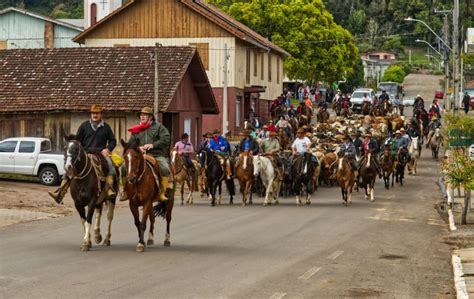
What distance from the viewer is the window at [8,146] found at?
133ft

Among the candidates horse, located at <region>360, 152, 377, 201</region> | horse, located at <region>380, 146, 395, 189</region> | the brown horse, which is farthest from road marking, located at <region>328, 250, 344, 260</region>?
horse, located at <region>380, 146, 395, 189</region>

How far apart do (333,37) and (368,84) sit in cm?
4436

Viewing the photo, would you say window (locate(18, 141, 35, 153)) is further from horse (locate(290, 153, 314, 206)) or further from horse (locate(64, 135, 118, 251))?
horse (locate(64, 135, 118, 251))

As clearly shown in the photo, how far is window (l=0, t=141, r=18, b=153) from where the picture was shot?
1598 inches

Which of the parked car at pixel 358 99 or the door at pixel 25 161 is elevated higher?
the parked car at pixel 358 99

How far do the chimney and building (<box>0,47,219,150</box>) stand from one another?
1244 inches

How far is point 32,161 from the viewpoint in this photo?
4009 centimetres

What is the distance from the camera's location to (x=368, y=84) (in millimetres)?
144250

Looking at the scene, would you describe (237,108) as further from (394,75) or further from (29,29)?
(394,75)

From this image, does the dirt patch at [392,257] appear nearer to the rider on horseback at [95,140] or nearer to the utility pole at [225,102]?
the rider on horseback at [95,140]

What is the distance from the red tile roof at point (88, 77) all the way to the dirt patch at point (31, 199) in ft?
23.8

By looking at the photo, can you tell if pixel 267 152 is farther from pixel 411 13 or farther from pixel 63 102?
pixel 411 13

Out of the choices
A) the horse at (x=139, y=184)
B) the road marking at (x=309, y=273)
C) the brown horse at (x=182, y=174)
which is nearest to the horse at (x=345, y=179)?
the brown horse at (x=182, y=174)

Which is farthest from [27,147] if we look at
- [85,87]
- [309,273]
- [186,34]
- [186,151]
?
[309,273]
